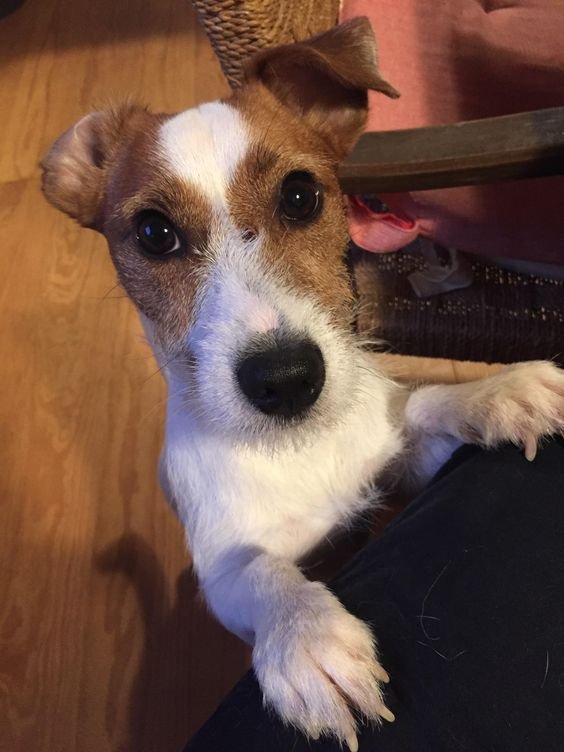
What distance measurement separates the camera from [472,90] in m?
1.16

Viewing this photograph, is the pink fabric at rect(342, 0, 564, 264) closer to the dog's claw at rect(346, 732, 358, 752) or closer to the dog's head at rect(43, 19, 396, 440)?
the dog's head at rect(43, 19, 396, 440)

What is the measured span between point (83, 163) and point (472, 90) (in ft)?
2.23

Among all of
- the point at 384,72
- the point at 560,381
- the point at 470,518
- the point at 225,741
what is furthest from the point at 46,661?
the point at 384,72

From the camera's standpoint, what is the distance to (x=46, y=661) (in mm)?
1562

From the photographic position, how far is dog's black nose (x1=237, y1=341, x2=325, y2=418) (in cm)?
81

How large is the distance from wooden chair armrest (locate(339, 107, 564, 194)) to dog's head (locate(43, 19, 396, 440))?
7 centimetres

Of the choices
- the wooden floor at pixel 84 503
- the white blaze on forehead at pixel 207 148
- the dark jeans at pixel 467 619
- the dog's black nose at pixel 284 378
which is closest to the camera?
the dark jeans at pixel 467 619

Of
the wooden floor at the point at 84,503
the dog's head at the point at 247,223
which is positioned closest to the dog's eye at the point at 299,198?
the dog's head at the point at 247,223

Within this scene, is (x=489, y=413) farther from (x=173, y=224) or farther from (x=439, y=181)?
(x=173, y=224)

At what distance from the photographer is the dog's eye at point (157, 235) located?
0.95 metres

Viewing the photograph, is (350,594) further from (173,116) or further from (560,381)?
→ (173,116)

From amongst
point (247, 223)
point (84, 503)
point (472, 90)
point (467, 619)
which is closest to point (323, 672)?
point (467, 619)

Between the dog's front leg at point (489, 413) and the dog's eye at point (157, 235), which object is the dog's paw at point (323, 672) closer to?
the dog's front leg at point (489, 413)

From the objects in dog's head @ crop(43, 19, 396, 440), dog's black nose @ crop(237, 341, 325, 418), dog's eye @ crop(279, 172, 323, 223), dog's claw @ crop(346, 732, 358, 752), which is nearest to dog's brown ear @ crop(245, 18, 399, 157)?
dog's head @ crop(43, 19, 396, 440)
